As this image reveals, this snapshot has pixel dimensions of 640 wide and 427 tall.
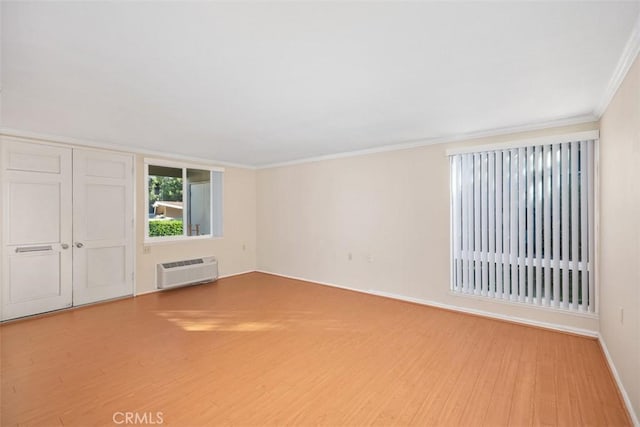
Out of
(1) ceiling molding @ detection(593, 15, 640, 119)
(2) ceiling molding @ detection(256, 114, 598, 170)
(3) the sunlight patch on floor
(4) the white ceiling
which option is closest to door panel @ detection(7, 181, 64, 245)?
(4) the white ceiling

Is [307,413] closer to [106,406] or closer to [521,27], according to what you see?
[106,406]

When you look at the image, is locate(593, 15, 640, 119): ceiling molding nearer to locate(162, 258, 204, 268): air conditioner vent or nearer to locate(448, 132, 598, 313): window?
locate(448, 132, 598, 313): window

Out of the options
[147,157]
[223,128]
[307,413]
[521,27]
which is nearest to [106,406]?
[307,413]

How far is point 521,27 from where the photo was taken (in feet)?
5.79

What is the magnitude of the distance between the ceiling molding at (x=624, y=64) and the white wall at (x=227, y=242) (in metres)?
6.09

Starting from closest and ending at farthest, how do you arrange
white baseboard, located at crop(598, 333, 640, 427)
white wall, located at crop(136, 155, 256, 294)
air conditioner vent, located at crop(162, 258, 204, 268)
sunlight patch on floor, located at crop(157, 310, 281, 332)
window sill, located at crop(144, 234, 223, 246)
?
white baseboard, located at crop(598, 333, 640, 427)
sunlight patch on floor, located at crop(157, 310, 281, 332)
white wall, located at crop(136, 155, 256, 294)
window sill, located at crop(144, 234, 223, 246)
air conditioner vent, located at crop(162, 258, 204, 268)

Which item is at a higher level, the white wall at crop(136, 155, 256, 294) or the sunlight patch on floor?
the white wall at crop(136, 155, 256, 294)

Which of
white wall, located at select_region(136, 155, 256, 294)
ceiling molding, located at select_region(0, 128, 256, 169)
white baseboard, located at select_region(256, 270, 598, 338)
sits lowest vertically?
white baseboard, located at select_region(256, 270, 598, 338)

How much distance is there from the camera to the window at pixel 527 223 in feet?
11.2

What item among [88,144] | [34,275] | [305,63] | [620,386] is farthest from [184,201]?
[620,386]

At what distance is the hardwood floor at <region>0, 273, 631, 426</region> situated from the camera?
83.0 inches

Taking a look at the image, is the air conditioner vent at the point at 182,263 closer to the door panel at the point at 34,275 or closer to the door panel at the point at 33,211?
the door panel at the point at 34,275

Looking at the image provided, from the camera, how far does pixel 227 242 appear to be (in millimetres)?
6574

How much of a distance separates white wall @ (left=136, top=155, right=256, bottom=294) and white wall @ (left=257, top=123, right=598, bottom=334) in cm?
33
